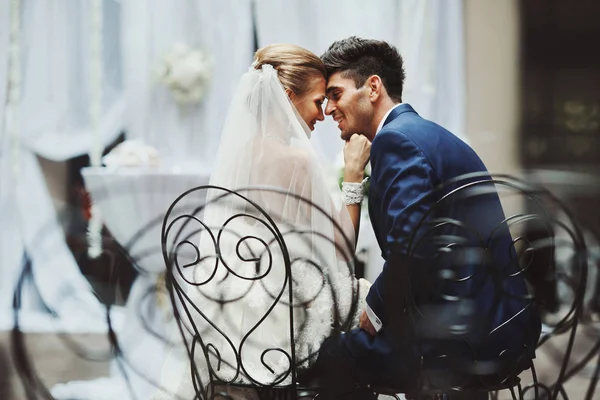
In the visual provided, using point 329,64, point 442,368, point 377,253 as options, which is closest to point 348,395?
point 442,368

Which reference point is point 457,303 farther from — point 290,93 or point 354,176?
point 290,93

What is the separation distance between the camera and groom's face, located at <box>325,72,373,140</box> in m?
2.46

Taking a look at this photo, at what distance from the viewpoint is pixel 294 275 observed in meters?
2.20

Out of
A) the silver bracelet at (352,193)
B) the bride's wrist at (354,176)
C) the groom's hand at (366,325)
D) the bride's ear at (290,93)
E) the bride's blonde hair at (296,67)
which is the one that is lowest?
the groom's hand at (366,325)

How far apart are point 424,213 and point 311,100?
0.79 m

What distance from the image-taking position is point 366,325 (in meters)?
2.09

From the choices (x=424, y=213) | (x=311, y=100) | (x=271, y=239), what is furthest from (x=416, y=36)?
(x=424, y=213)

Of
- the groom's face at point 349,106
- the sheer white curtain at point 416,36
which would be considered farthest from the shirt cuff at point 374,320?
the sheer white curtain at point 416,36

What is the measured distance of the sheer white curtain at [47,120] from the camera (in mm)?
4688

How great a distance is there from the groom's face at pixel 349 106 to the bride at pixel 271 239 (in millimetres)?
49

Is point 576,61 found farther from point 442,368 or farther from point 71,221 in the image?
point 71,221

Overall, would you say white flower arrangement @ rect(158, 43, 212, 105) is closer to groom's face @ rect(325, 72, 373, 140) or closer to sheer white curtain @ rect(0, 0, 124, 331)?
sheer white curtain @ rect(0, 0, 124, 331)

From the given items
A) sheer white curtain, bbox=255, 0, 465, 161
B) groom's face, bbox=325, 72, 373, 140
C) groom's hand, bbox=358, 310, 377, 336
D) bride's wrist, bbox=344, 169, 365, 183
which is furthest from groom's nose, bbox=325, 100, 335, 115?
sheer white curtain, bbox=255, 0, 465, 161

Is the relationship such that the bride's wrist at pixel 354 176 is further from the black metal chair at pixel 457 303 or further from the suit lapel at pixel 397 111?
the black metal chair at pixel 457 303
